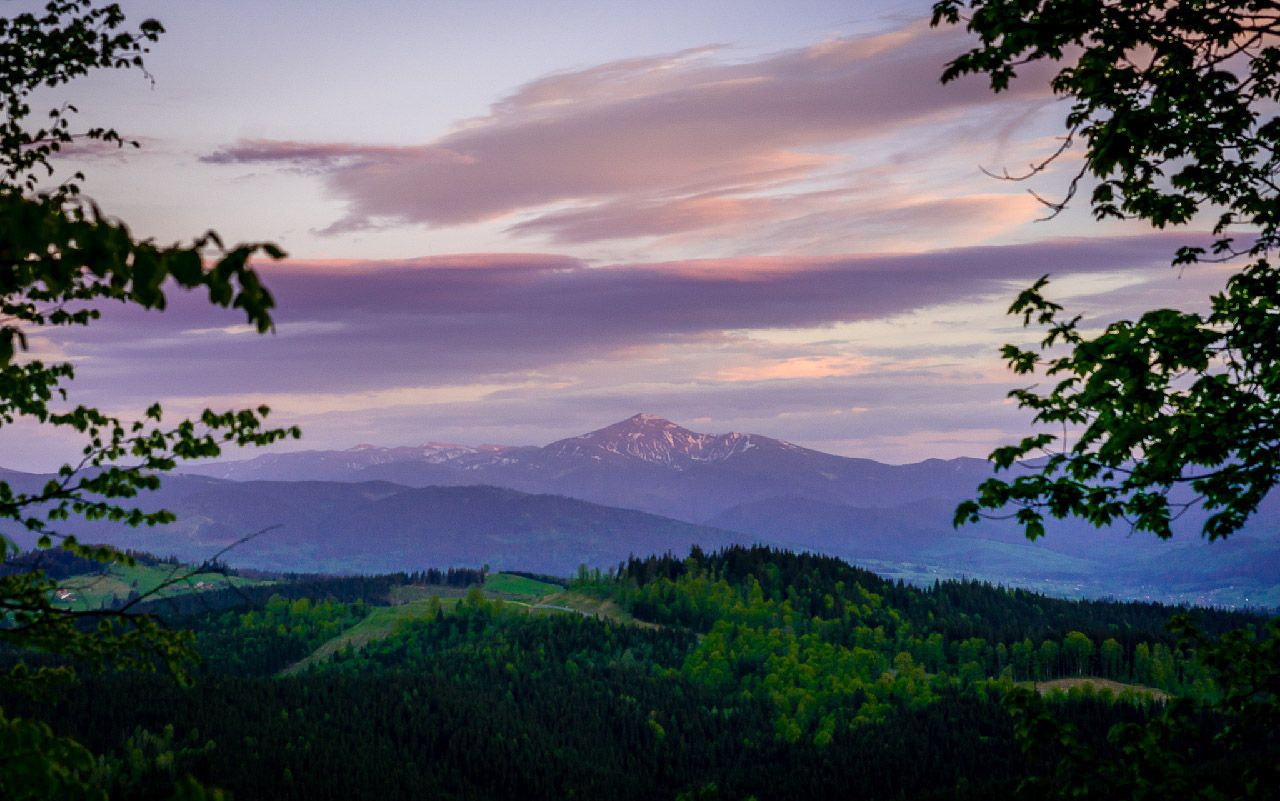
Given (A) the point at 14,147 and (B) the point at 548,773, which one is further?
(B) the point at 548,773

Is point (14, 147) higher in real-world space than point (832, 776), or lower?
higher

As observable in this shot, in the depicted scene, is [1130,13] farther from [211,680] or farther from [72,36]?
[211,680]

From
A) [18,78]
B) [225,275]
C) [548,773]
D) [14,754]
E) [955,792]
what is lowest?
[548,773]

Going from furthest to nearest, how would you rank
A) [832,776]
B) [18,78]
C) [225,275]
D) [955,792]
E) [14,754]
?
[832,776] < [955,792] < [18,78] < [14,754] < [225,275]

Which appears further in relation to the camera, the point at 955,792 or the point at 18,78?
the point at 955,792

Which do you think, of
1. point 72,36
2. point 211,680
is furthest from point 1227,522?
point 211,680

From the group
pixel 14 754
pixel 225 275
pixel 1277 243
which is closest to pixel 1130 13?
pixel 1277 243

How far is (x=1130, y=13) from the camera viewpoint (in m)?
19.3

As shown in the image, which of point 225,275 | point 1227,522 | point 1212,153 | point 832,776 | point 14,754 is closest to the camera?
point 225,275

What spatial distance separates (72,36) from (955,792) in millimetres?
156107

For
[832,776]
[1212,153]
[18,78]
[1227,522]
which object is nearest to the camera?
[1227,522]

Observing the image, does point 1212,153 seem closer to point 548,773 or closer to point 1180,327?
point 1180,327

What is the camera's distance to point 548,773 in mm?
195000

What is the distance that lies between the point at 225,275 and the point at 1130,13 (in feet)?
59.0
